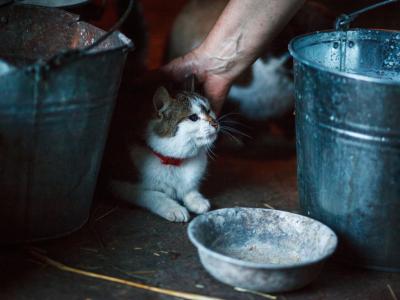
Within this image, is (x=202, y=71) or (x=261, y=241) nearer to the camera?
(x=261, y=241)

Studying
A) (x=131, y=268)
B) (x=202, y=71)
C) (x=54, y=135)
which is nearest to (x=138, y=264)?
(x=131, y=268)

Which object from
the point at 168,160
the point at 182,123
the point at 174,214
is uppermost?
the point at 182,123

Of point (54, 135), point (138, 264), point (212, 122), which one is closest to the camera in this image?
point (54, 135)

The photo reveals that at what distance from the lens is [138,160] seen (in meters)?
2.34

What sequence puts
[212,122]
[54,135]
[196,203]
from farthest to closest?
[196,203], [212,122], [54,135]

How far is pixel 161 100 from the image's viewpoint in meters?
2.26

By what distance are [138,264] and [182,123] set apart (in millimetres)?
474

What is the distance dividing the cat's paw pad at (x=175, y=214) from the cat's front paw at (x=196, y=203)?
0.06m

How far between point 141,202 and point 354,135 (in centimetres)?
76

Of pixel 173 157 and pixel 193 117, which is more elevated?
pixel 193 117

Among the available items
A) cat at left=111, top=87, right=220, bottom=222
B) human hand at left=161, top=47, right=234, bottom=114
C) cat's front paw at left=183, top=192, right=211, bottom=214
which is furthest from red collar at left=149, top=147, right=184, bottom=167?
human hand at left=161, top=47, right=234, bottom=114

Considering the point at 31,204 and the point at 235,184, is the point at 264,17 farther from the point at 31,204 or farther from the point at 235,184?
the point at 31,204

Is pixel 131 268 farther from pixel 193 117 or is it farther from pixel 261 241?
pixel 193 117

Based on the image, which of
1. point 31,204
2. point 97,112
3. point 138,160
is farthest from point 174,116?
point 31,204
